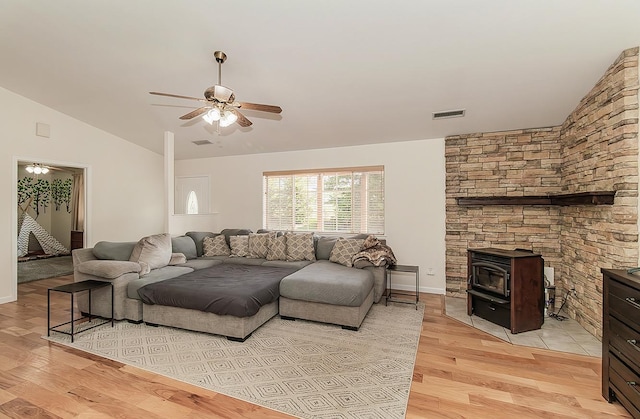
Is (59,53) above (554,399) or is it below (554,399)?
above

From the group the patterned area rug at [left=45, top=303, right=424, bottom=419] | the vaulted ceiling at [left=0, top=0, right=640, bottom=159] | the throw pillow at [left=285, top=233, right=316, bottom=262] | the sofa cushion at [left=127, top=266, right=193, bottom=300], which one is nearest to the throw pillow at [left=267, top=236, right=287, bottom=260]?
the throw pillow at [left=285, top=233, right=316, bottom=262]

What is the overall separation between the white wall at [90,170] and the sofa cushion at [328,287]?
4207 millimetres

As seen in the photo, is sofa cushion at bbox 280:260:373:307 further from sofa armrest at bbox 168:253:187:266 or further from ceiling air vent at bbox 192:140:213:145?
ceiling air vent at bbox 192:140:213:145

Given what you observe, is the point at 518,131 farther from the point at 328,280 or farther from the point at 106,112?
the point at 106,112

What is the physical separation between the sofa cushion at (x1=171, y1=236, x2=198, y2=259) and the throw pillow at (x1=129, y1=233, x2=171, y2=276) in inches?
28.0

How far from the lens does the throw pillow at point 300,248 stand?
15.8ft

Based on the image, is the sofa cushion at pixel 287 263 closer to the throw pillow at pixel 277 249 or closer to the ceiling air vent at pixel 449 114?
the throw pillow at pixel 277 249

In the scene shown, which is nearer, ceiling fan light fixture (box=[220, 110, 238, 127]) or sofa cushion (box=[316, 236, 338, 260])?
ceiling fan light fixture (box=[220, 110, 238, 127])

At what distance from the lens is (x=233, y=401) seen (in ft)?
7.02

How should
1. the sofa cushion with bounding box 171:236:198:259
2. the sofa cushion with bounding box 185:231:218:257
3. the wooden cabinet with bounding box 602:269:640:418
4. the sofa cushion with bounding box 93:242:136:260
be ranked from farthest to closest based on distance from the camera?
1. the sofa cushion with bounding box 185:231:218:257
2. the sofa cushion with bounding box 171:236:198:259
3. the sofa cushion with bounding box 93:242:136:260
4. the wooden cabinet with bounding box 602:269:640:418

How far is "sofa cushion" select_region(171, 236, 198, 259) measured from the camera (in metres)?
4.93

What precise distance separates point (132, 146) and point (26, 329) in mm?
3886

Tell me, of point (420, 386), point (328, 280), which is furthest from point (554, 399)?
point (328, 280)

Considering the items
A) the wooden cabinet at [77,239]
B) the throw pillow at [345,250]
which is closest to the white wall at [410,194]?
the throw pillow at [345,250]
